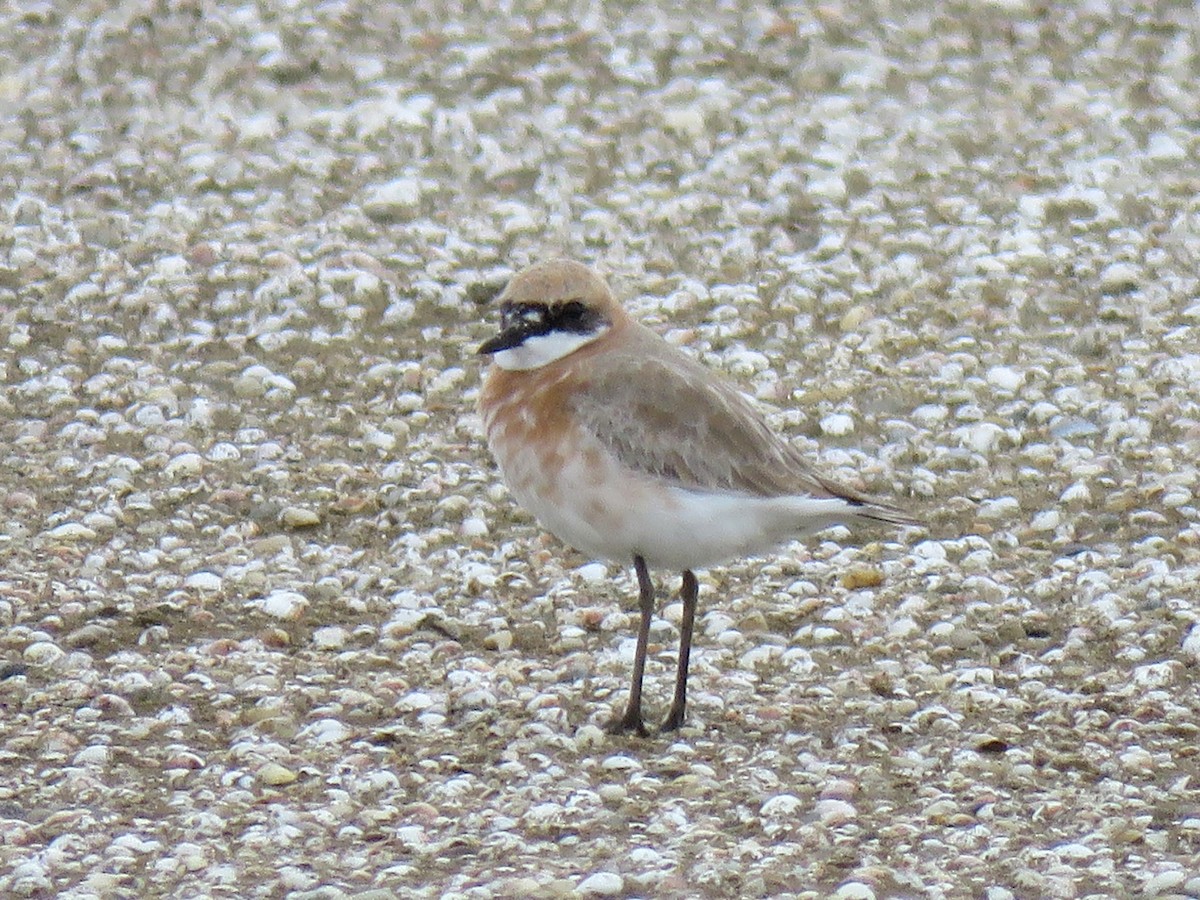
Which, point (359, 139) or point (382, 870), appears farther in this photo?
point (359, 139)

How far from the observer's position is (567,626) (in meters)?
6.36

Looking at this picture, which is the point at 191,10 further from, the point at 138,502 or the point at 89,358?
the point at 138,502

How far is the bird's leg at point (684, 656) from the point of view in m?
5.65

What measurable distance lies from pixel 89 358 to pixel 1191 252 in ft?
17.0

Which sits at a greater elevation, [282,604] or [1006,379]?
[1006,379]

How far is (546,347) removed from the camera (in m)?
5.82

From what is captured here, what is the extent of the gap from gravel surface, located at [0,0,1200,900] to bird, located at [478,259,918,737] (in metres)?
0.59

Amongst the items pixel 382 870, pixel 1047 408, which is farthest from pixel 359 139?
pixel 382 870

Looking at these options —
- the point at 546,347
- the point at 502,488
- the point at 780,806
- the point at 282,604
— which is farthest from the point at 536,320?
the point at 780,806

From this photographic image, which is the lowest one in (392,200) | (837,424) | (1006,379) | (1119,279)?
(837,424)

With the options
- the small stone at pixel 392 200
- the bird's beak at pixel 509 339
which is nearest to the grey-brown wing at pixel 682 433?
the bird's beak at pixel 509 339

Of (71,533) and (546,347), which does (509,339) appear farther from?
(71,533)

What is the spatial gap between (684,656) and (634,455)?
0.65 m

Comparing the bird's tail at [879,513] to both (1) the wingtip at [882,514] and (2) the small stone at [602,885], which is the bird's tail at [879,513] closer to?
(1) the wingtip at [882,514]
